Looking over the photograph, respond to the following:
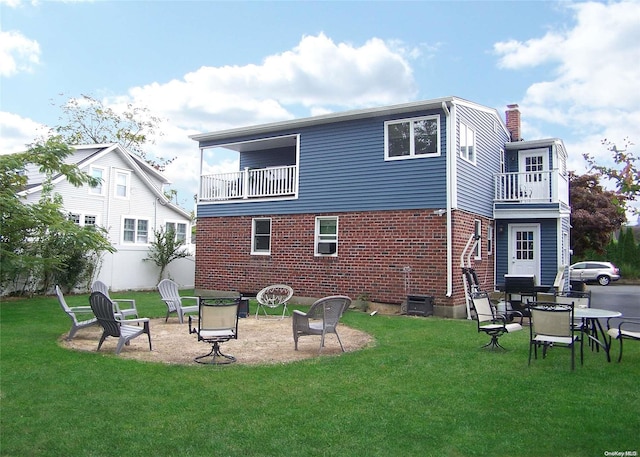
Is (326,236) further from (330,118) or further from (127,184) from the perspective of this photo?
(127,184)

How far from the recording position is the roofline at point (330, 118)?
547 inches

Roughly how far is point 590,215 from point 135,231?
22367mm

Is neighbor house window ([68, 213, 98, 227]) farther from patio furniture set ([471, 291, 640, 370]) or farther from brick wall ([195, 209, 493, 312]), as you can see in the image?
patio furniture set ([471, 291, 640, 370])

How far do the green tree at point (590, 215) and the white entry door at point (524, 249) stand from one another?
31.6 feet

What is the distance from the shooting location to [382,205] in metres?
14.6

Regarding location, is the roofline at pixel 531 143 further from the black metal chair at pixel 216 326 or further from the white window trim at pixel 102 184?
the white window trim at pixel 102 184

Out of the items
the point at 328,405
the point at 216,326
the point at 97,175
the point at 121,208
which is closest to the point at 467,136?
the point at 216,326

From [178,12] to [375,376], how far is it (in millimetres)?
10904

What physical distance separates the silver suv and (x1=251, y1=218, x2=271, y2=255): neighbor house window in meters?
18.5

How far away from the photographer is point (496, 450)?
4.23 m

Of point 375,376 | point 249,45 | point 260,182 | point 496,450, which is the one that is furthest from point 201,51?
point 496,450

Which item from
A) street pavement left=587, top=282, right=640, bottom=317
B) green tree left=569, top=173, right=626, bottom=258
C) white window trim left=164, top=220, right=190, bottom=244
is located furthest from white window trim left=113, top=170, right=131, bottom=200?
green tree left=569, top=173, right=626, bottom=258

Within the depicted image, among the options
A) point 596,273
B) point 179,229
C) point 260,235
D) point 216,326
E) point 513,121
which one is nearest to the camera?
point 216,326

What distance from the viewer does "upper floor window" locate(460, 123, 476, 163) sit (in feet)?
Result: 48.1
